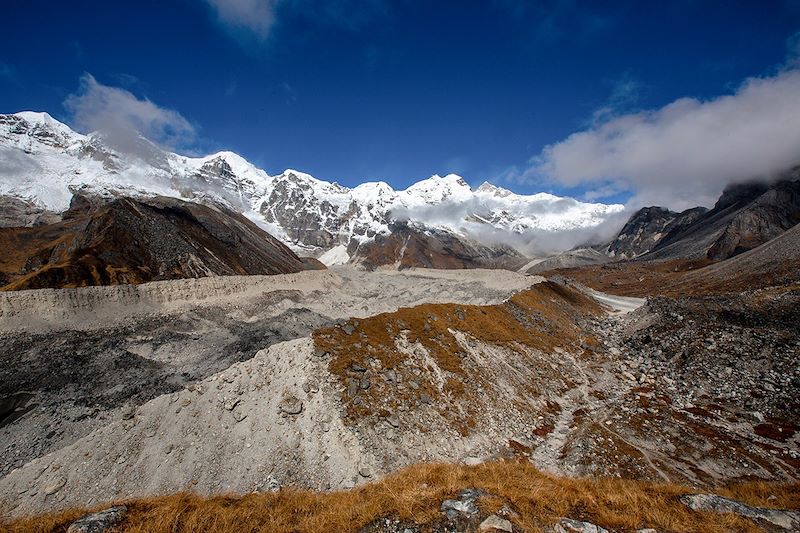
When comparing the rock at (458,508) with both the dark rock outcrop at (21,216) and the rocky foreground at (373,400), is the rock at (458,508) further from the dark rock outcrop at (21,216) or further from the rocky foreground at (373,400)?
the dark rock outcrop at (21,216)

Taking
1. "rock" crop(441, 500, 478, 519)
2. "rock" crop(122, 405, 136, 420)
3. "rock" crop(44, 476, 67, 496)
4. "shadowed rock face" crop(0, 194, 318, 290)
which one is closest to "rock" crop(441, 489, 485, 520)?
"rock" crop(441, 500, 478, 519)

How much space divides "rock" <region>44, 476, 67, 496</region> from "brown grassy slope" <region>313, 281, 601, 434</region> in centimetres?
1332

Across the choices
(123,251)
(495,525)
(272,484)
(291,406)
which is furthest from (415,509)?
(123,251)

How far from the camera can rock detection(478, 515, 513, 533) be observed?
8516mm

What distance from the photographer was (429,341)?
1192 inches

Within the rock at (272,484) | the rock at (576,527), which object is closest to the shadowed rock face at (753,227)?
the rock at (576,527)

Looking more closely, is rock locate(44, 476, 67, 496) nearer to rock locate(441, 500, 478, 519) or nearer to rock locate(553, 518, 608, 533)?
rock locate(441, 500, 478, 519)

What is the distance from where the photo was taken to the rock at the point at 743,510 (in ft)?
28.6

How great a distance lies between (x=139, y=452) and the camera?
18.9 meters

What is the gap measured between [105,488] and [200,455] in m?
3.93

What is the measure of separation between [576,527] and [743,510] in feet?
14.8

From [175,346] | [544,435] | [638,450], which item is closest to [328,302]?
[175,346]

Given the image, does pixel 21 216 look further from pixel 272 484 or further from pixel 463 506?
pixel 463 506

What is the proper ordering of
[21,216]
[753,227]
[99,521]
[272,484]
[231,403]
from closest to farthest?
[99,521] < [272,484] < [231,403] < [21,216] < [753,227]
